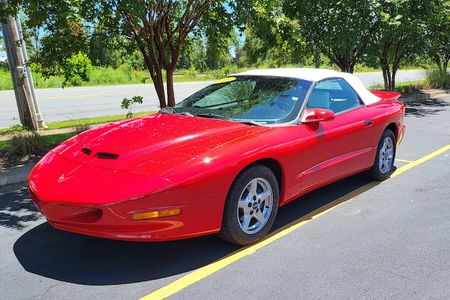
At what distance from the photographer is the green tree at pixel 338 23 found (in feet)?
40.0

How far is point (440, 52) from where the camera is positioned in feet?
60.2

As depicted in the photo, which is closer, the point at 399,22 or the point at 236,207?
the point at 236,207

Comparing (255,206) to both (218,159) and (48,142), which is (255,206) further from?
(48,142)

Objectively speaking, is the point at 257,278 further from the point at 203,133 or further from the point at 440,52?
the point at 440,52

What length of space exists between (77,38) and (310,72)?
15.3 ft

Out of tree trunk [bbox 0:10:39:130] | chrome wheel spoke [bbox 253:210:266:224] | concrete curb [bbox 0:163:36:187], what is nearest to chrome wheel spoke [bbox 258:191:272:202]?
chrome wheel spoke [bbox 253:210:266:224]

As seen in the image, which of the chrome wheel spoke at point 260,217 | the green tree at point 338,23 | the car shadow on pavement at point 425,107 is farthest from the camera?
the green tree at point 338,23

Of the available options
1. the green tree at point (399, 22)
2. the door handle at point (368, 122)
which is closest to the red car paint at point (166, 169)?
the door handle at point (368, 122)

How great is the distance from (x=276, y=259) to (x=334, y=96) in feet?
7.20

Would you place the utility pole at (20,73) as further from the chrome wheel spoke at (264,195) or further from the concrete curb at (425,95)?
the concrete curb at (425,95)

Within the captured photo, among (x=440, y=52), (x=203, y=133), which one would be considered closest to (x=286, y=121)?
(x=203, y=133)

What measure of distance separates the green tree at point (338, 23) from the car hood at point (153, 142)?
29.8 ft

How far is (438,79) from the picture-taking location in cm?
1886

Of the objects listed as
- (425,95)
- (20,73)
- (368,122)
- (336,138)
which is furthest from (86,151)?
(425,95)
